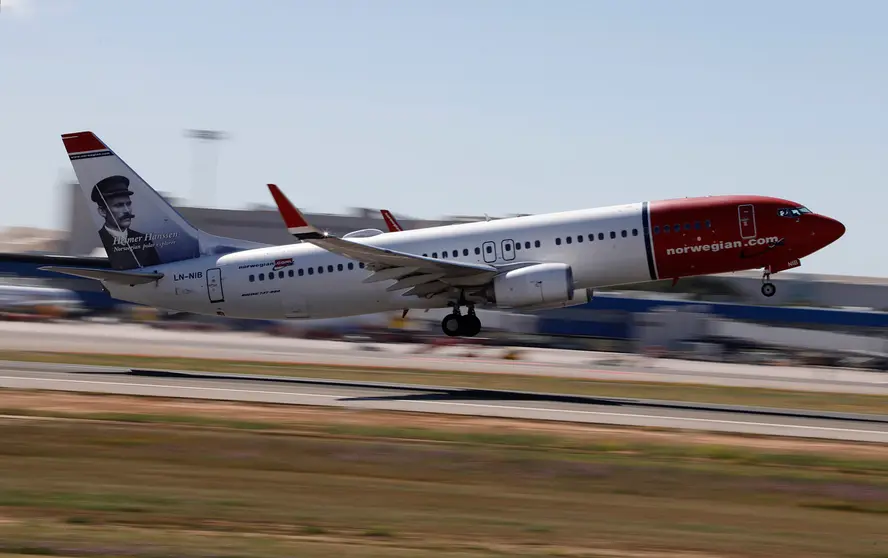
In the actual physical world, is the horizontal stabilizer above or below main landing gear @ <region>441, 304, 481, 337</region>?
above

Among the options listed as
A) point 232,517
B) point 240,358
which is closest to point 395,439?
point 232,517

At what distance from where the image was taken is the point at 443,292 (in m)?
37.9

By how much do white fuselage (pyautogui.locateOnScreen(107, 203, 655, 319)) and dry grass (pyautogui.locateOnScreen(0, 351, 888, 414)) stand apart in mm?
2231

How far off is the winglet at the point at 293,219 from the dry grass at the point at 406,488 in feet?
21.8

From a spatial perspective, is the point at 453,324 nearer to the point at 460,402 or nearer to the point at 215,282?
the point at 460,402

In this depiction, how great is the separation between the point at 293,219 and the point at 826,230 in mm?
17021

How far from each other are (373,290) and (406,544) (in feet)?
78.5

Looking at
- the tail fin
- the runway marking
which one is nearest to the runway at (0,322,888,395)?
the tail fin

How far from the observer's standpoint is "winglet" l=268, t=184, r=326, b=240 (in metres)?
32.7

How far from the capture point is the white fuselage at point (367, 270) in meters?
36.7

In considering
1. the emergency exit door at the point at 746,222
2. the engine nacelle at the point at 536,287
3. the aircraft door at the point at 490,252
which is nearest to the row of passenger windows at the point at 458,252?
the aircraft door at the point at 490,252

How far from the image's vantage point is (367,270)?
3791 centimetres

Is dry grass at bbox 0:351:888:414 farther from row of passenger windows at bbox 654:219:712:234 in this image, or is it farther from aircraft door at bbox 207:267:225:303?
row of passenger windows at bbox 654:219:712:234

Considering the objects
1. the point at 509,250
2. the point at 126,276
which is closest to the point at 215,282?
the point at 126,276
